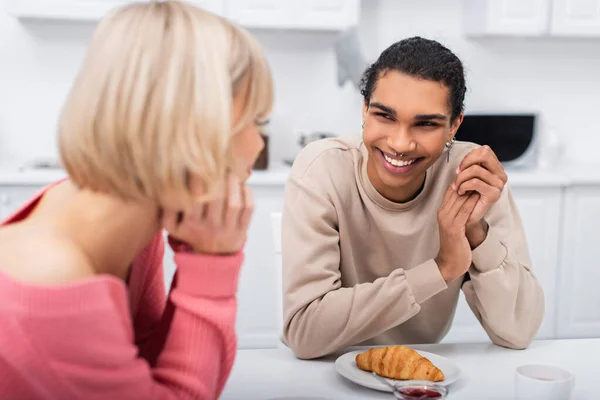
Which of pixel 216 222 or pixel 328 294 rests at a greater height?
pixel 216 222

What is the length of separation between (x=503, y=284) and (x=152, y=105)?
2.96 ft

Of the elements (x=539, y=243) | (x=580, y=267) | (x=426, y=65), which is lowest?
(x=580, y=267)

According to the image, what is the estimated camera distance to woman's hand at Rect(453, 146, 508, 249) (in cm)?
138

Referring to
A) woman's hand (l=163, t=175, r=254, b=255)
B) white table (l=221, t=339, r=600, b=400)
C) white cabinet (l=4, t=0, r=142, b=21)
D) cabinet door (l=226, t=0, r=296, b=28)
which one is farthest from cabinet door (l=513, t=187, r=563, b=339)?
woman's hand (l=163, t=175, r=254, b=255)

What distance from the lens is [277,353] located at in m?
1.23

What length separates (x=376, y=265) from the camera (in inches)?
60.4


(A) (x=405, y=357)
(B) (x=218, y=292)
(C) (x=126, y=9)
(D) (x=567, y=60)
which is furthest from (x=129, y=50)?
(D) (x=567, y=60)

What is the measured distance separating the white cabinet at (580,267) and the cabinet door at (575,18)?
0.77 metres

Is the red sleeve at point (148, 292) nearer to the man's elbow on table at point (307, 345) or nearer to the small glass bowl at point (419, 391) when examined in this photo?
the man's elbow on table at point (307, 345)

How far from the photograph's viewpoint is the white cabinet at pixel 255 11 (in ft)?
9.39

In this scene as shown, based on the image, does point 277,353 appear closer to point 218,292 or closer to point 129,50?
point 218,292

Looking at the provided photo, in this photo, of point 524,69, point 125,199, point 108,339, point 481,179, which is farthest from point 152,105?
point 524,69

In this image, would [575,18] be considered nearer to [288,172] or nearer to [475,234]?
[288,172]

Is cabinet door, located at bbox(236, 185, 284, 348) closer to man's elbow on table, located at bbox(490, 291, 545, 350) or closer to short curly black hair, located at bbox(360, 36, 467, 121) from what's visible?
short curly black hair, located at bbox(360, 36, 467, 121)
